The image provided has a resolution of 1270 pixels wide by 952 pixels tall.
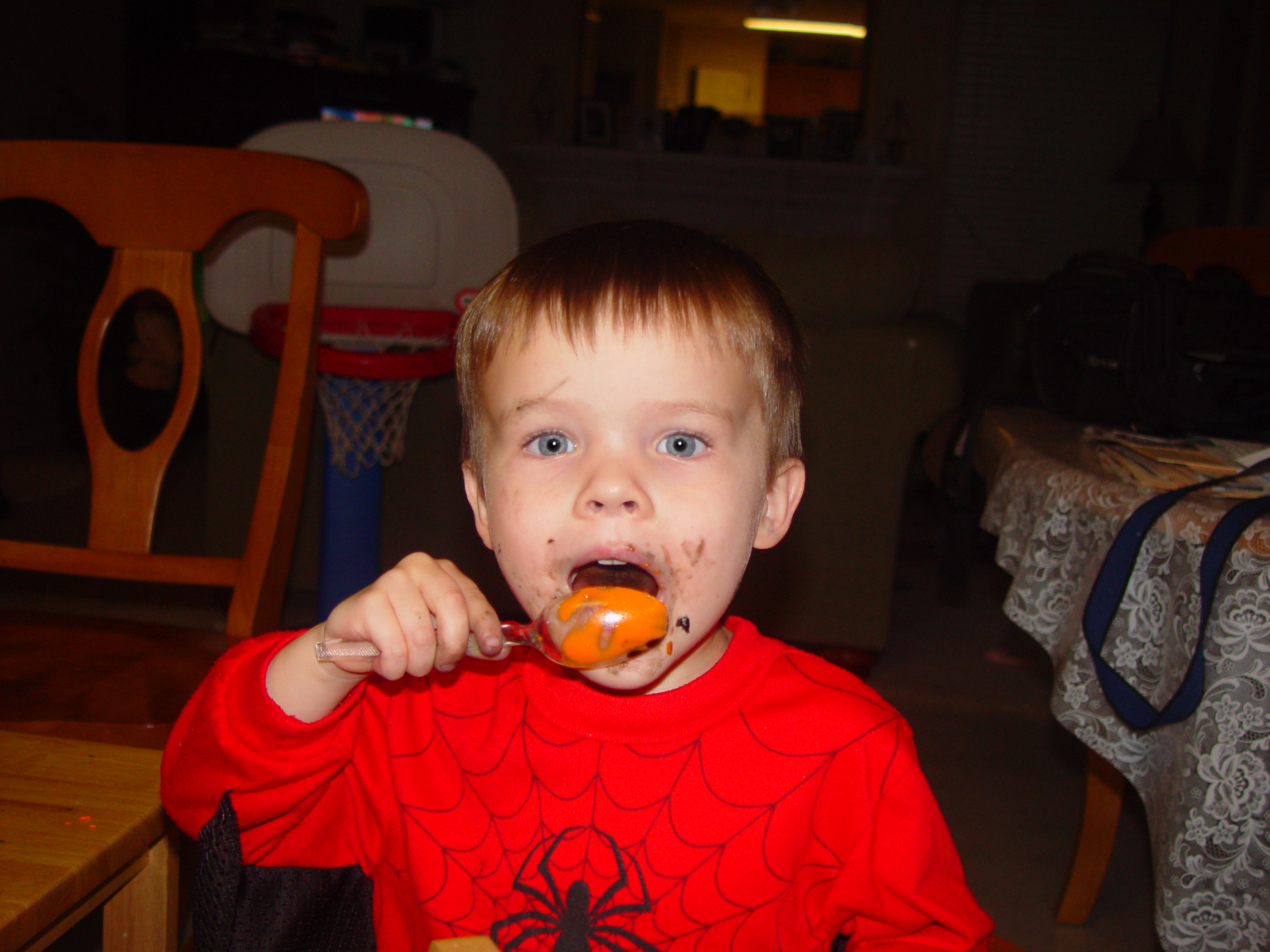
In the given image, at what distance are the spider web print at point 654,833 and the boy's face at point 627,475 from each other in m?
0.09

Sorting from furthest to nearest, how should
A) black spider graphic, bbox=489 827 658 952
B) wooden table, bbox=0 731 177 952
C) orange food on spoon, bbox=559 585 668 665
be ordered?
1. black spider graphic, bbox=489 827 658 952
2. orange food on spoon, bbox=559 585 668 665
3. wooden table, bbox=0 731 177 952

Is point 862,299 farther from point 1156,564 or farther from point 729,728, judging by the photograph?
point 729,728

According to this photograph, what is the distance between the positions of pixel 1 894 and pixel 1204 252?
2.27 meters

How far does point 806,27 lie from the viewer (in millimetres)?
6422

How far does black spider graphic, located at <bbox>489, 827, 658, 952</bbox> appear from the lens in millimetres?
704

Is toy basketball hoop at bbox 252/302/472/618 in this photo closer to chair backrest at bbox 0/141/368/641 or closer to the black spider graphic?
chair backrest at bbox 0/141/368/641

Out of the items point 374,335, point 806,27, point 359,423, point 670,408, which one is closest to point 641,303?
point 670,408

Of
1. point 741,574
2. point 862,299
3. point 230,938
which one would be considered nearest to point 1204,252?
point 862,299

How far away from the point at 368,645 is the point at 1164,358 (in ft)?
4.04

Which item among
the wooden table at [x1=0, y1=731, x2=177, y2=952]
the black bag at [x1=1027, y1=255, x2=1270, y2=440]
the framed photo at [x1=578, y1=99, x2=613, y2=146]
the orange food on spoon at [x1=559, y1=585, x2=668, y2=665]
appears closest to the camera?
the wooden table at [x1=0, y1=731, x2=177, y2=952]

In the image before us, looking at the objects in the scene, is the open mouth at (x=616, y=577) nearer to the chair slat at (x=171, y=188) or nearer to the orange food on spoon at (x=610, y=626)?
the orange food on spoon at (x=610, y=626)

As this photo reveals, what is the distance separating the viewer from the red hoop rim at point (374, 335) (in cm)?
194

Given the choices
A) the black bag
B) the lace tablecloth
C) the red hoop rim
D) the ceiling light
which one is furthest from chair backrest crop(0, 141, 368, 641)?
the ceiling light

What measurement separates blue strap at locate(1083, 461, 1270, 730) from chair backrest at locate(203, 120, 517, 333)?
5.29ft
